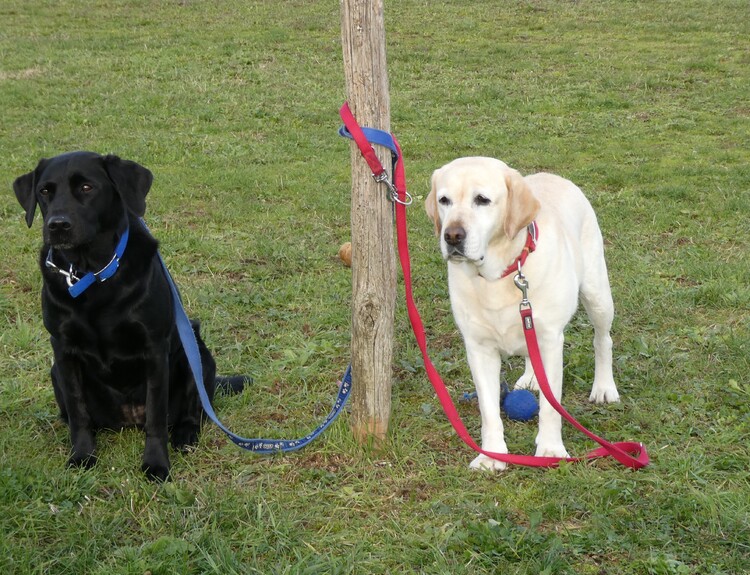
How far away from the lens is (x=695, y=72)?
13.6 metres

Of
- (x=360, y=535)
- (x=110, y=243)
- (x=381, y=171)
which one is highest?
(x=381, y=171)

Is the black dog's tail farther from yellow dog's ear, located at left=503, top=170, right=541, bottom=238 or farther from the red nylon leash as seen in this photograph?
yellow dog's ear, located at left=503, top=170, right=541, bottom=238

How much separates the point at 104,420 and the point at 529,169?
6336 millimetres

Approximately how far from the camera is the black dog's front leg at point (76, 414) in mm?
3754

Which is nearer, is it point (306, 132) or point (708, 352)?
point (708, 352)

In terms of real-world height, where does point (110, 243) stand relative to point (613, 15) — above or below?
below

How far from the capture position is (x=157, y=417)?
3.78 metres

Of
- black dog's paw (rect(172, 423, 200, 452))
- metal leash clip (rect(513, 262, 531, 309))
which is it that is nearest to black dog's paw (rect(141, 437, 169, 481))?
black dog's paw (rect(172, 423, 200, 452))

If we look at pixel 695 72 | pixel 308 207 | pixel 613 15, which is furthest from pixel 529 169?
pixel 613 15

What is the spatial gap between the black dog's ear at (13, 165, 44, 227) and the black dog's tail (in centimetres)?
126

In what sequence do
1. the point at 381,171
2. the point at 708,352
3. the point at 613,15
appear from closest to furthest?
the point at 381,171 < the point at 708,352 < the point at 613,15

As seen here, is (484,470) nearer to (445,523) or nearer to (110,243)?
(445,523)

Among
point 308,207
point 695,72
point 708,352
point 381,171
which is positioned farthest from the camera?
point 695,72

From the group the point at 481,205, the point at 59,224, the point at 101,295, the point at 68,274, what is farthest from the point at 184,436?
the point at 481,205
